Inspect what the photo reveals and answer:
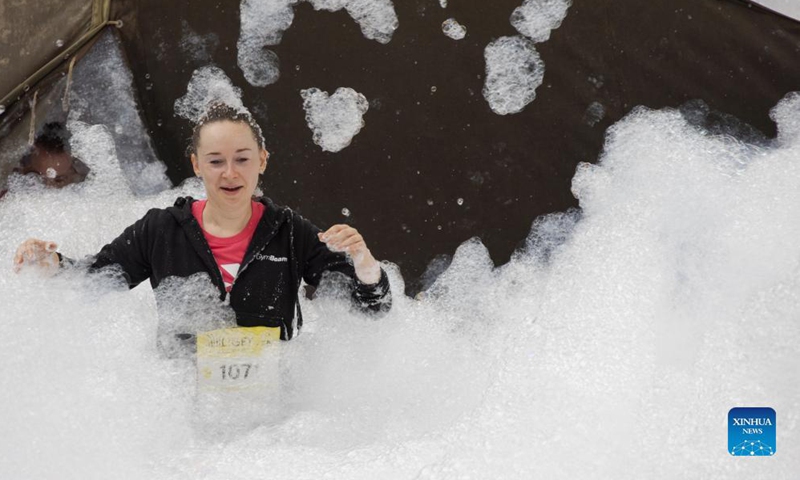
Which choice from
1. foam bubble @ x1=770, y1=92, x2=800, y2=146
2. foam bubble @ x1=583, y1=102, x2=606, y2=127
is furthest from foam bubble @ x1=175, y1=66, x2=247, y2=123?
foam bubble @ x1=770, y1=92, x2=800, y2=146

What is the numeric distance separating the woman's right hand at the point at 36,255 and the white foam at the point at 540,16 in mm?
925

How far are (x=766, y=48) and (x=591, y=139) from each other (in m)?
0.36

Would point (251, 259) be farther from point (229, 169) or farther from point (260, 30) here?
point (260, 30)

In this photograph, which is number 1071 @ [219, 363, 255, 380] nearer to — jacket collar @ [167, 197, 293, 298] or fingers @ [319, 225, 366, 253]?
jacket collar @ [167, 197, 293, 298]

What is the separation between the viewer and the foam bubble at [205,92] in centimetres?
160

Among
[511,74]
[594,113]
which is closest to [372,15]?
[511,74]

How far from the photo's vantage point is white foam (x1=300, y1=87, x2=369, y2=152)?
63.3 inches

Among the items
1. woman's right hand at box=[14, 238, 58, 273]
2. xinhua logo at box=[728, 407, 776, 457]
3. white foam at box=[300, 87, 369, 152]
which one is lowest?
xinhua logo at box=[728, 407, 776, 457]

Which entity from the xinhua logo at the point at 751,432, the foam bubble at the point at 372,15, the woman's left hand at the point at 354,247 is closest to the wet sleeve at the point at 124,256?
the woman's left hand at the point at 354,247

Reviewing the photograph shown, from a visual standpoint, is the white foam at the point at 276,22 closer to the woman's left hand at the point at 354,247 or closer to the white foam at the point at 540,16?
the white foam at the point at 540,16

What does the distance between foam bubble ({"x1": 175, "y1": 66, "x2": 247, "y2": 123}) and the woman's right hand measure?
1.60 feet

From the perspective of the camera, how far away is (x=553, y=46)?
1.59m

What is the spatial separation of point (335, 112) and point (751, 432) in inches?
36.4

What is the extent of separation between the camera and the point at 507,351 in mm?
1431
